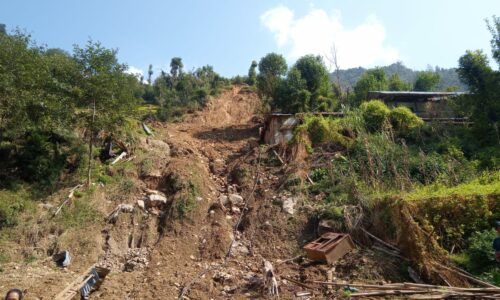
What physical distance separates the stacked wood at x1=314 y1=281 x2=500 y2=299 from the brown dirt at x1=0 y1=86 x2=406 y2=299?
0.90m

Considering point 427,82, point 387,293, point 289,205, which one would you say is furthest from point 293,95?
point 427,82

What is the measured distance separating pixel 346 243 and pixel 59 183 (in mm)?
9207

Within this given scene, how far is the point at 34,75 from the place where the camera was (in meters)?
12.4

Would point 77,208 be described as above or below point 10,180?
below

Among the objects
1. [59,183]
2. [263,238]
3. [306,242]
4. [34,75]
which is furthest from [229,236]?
[34,75]

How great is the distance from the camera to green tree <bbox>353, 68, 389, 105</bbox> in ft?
89.0

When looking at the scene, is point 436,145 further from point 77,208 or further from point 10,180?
point 10,180

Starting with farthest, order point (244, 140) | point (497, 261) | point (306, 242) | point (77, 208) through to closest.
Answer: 1. point (244, 140)
2. point (77, 208)
3. point (306, 242)
4. point (497, 261)

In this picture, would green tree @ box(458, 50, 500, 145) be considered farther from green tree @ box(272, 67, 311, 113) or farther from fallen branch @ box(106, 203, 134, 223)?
fallen branch @ box(106, 203, 134, 223)

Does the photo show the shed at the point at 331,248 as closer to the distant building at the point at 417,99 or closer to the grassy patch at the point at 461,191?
the grassy patch at the point at 461,191

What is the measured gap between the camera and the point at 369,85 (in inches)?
1091

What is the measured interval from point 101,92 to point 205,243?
6496 mm

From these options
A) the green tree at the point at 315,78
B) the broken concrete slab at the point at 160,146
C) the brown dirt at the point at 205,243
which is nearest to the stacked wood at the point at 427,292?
the brown dirt at the point at 205,243

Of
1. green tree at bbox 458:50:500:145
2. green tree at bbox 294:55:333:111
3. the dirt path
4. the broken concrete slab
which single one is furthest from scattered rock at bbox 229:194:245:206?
green tree at bbox 294:55:333:111
